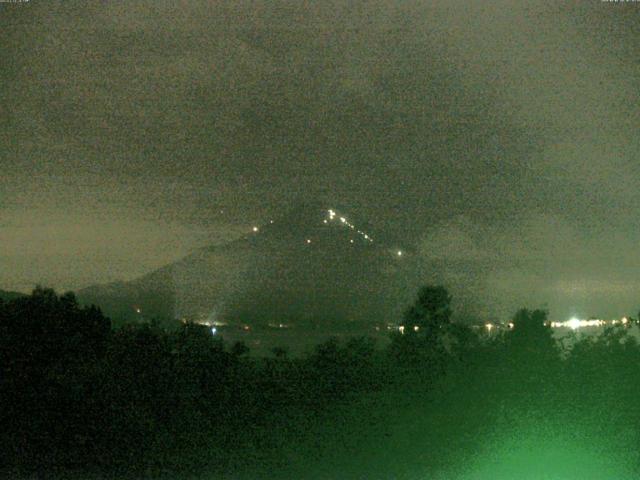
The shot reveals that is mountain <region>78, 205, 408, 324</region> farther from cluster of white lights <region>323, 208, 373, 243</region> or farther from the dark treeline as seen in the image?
the dark treeline

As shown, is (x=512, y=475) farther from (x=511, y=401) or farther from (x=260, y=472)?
(x=260, y=472)

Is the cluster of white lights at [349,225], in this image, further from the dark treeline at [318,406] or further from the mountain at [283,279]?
the dark treeline at [318,406]

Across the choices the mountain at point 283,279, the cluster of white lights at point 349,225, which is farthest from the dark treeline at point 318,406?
the cluster of white lights at point 349,225

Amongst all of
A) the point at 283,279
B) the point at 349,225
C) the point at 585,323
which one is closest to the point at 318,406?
the point at 585,323

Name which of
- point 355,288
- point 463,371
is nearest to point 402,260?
point 355,288

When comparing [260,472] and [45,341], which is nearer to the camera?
[260,472]

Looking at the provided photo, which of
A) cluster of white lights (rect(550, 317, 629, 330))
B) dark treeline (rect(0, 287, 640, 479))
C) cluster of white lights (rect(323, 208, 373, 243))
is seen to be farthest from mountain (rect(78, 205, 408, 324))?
cluster of white lights (rect(550, 317, 629, 330))

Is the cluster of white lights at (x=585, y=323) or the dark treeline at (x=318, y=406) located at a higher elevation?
the cluster of white lights at (x=585, y=323)
